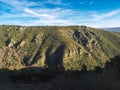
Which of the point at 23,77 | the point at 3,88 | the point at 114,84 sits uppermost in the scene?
the point at 114,84

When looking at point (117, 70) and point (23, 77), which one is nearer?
point (117, 70)

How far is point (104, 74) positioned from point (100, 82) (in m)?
1.42

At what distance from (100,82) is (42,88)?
3.60 m

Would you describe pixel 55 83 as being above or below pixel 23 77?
above

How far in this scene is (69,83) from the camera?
16984mm

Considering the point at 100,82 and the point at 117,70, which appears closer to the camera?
the point at 100,82

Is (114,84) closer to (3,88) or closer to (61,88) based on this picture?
(61,88)

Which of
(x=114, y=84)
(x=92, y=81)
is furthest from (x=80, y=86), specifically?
(x=114, y=84)

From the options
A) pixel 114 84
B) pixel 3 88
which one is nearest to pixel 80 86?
pixel 114 84

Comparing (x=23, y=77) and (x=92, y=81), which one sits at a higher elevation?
(x=92, y=81)

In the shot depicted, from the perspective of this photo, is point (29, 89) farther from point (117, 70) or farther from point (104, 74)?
point (117, 70)

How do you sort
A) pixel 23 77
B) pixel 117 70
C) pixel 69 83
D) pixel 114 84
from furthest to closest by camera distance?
pixel 23 77 → pixel 117 70 → pixel 69 83 → pixel 114 84

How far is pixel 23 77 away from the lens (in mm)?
33406

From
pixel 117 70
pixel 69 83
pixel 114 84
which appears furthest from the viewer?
pixel 117 70
